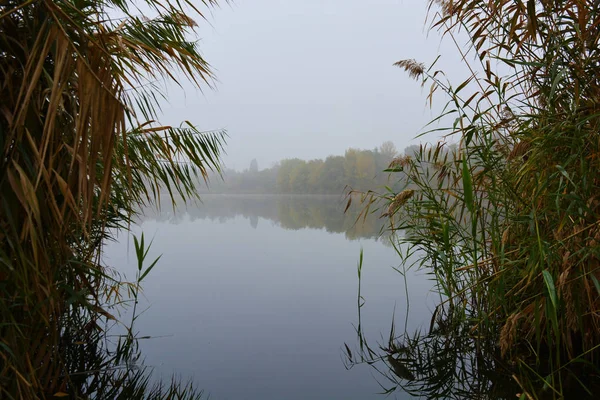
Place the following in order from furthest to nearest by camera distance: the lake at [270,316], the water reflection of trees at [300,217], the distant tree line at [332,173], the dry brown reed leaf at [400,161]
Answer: the distant tree line at [332,173], the water reflection of trees at [300,217], the dry brown reed leaf at [400,161], the lake at [270,316]

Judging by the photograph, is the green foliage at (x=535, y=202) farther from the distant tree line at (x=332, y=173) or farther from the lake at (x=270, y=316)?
the distant tree line at (x=332, y=173)

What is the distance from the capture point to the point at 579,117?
5.77 ft

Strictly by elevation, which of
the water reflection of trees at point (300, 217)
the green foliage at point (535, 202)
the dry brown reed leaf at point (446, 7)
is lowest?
the water reflection of trees at point (300, 217)

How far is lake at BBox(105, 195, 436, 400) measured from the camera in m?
2.24

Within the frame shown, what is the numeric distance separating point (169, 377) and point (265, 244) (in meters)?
5.77

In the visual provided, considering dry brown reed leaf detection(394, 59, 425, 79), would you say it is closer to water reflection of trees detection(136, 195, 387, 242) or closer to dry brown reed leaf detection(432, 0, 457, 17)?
dry brown reed leaf detection(432, 0, 457, 17)

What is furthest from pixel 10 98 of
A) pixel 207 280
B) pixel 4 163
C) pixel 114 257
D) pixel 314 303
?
pixel 114 257

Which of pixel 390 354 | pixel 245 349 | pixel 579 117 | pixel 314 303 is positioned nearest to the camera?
pixel 579 117

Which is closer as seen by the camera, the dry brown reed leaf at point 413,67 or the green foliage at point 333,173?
the dry brown reed leaf at point 413,67

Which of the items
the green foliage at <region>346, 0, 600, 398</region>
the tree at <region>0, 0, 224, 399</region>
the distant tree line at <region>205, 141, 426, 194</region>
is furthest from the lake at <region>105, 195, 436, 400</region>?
the distant tree line at <region>205, 141, 426, 194</region>

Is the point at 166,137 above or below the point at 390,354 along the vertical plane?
above

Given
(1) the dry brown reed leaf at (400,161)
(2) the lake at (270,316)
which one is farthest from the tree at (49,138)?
(1) the dry brown reed leaf at (400,161)

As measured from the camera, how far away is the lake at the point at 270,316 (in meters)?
2.24

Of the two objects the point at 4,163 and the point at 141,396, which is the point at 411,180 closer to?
the point at 141,396
